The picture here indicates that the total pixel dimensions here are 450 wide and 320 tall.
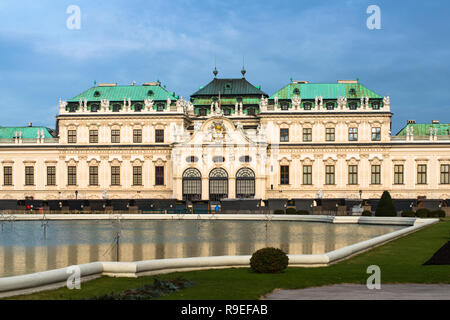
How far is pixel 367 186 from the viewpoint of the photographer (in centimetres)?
8144

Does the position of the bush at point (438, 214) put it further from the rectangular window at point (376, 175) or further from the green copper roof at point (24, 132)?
the green copper roof at point (24, 132)

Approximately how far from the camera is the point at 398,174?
81625 millimetres

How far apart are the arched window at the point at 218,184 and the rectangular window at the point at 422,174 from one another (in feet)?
82.0

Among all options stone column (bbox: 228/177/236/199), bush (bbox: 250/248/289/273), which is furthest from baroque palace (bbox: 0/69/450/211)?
bush (bbox: 250/248/289/273)

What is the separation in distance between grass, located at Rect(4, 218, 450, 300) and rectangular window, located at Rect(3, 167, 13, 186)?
225ft

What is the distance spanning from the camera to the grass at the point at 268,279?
56.7 ft

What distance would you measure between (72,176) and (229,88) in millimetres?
25291

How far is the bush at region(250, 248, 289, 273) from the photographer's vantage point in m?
21.3

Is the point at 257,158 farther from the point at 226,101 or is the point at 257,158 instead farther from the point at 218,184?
the point at 226,101

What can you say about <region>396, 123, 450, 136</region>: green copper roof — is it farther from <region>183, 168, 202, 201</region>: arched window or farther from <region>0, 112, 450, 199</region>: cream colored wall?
<region>183, 168, 202, 201</region>: arched window

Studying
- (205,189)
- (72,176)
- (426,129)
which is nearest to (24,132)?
(72,176)

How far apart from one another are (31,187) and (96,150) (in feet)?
33.5

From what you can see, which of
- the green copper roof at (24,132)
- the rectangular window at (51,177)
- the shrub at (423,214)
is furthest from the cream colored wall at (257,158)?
the shrub at (423,214)
